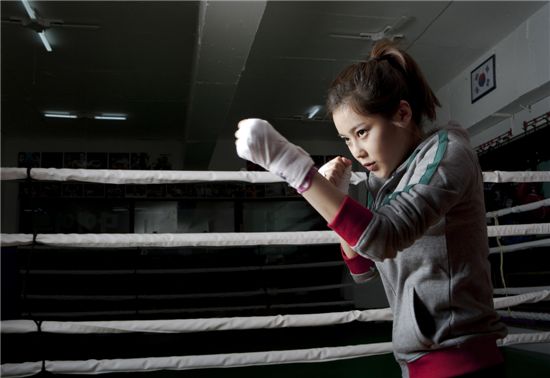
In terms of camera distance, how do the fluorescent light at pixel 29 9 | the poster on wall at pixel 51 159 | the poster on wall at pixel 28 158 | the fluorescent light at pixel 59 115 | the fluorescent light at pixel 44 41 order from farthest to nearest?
the poster on wall at pixel 51 159 < the poster on wall at pixel 28 158 < the fluorescent light at pixel 59 115 < the fluorescent light at pixel 44 41 < the fluorescent light at pixel 29 9

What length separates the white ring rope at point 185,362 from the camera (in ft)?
4.92

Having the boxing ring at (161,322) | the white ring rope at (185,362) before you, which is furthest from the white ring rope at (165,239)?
the white ring rope at (185,362)

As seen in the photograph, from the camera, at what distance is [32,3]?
166 inches

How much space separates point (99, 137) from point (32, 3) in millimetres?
4013

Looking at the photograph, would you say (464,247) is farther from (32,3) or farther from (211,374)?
(32,3)

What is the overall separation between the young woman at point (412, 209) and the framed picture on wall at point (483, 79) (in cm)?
499

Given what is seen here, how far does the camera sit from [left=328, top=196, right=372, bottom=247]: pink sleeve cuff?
66 cm

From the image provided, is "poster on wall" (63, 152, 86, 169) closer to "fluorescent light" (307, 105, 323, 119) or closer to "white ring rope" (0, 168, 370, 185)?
"fluorescent light" (307, 105, 323, 119)

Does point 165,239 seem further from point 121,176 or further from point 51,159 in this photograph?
point 51,159

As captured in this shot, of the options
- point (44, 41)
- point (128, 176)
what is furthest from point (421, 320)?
point (44, 41)

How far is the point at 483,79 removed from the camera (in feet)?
17.9

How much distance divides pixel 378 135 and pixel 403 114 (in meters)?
0.06

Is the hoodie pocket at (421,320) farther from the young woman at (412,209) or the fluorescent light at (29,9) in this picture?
the fluorescent light at (29,9)

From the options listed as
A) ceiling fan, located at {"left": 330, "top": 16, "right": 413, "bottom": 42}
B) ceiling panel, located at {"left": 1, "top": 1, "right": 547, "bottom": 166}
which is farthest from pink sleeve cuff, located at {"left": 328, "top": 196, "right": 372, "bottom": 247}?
ceiling fan, located at {"left": 330, "top": 16, "right": 413, "bottom": 42}
